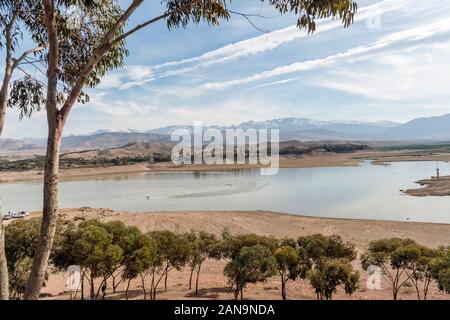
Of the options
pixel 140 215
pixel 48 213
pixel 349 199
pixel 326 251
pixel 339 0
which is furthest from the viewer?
pixel 349 199

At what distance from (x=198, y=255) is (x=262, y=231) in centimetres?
1313

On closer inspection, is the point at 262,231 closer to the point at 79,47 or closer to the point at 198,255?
the point at 198,255

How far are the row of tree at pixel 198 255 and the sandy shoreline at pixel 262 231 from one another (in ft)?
4.88

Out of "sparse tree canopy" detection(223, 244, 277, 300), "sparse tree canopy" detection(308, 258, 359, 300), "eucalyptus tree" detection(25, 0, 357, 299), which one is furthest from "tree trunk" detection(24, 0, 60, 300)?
"sparse tree canopy" detection(308, 258, 359, 300)

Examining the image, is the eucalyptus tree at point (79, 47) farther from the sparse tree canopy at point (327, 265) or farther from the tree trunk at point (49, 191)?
the sparse tree canopy at point (327, 265)

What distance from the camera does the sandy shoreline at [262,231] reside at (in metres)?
16.3

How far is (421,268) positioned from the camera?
44.1ft

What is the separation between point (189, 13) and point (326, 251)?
13.0 metres

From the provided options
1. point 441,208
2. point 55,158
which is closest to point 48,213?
point 55,158

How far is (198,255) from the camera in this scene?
52.6ft

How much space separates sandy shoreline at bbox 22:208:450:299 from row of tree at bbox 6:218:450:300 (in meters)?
1.49

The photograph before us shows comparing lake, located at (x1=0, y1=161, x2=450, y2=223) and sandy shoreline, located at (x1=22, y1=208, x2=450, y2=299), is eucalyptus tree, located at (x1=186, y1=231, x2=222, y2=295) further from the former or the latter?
lake, located at (x1=0, y1=161, x2=450, y2=223)
